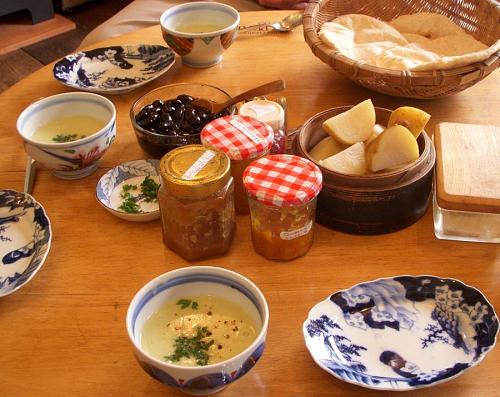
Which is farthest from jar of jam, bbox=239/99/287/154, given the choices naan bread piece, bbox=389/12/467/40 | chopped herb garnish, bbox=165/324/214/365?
naan bread piece, bbox=389/12/467/40

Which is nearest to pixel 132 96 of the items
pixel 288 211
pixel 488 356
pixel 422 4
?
pixel 288 211

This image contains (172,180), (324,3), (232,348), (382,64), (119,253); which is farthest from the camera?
(324,3)

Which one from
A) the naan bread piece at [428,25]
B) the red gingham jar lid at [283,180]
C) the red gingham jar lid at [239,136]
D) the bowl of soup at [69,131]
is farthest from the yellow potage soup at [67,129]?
the naan bread piece at [428,25]

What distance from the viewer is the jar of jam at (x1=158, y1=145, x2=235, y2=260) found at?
84 cm

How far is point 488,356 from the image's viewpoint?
2.54ft

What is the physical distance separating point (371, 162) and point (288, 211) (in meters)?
0.16

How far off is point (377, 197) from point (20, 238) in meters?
0.56

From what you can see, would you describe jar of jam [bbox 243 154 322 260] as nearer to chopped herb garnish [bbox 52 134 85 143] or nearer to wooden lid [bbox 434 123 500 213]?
wooden lid [bbox 434 123 500 213]

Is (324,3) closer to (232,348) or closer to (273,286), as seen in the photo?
(273,286)

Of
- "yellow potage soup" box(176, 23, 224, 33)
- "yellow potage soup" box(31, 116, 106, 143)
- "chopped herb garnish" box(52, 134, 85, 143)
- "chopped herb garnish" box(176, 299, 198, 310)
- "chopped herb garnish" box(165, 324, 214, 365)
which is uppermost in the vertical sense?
"yellow potage soup" box(176, 23, 224, 33)

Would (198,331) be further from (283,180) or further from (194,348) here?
(283,180)

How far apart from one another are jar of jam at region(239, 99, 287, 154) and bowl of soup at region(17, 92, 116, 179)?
241 millimetres

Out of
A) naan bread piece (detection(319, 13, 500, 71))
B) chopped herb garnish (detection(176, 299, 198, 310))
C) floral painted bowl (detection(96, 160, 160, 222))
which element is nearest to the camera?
chopped herb garnish (detection(176, 299, 198, 310))

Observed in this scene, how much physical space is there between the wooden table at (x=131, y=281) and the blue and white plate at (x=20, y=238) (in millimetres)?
24
